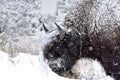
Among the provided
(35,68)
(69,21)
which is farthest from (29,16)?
(35,68)

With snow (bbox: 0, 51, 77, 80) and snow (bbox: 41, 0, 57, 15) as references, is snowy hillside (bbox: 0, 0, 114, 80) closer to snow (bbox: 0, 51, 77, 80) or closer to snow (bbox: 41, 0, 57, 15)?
snow (bbox: 41, 0, 57, 15)

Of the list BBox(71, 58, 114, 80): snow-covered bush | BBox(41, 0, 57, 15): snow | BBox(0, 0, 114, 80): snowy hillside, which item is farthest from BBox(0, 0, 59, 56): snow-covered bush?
BBox(71, 58, 114, 80): snow-covered bush

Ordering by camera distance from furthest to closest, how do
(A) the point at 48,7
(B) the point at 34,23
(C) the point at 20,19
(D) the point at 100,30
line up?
(A) the point at 48,7 < (C) the point at 20,19 < (B) the point at 34,23 < (D) the point at 100,30

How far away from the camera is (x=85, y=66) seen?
5.86m

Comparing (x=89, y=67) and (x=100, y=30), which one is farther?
(x=100, y=30)

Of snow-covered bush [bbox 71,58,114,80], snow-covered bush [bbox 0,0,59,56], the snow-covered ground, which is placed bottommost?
snow-covered bush [bbox 0,0,59,56]

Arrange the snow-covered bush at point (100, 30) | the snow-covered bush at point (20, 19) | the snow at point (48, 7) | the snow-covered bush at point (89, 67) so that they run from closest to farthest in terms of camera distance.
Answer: the snow-covered bush at point (89, 67), the snow-covered bush at point (100, 30), the snow-covered bush at point (20, 19), the snow at point (48, 7)

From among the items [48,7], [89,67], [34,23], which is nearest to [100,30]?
[89,67]

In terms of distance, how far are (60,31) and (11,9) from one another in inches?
197

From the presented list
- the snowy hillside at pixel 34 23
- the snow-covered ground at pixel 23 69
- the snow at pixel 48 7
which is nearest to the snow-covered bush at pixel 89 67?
the snowy hillside at pixel 34 23

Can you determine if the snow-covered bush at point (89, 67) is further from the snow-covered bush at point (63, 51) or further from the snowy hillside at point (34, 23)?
the snow-covered bush at point (63, 51)

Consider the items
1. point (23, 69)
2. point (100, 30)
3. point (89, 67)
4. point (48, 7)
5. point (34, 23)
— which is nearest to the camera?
point (23, 69)

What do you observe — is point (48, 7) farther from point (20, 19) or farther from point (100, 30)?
point (100, 30)

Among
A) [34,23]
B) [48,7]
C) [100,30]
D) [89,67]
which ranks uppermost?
[100,30]
